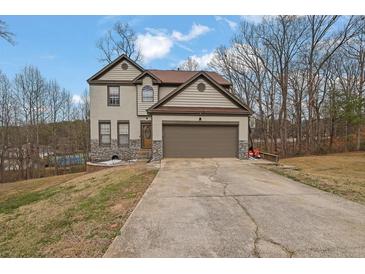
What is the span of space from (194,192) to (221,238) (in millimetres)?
2917

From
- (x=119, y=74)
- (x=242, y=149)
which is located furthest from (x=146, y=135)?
(x=242, y=149)

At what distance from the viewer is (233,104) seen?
Answer: 14.5 meters

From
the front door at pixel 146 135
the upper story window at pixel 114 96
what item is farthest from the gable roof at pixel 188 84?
the upper story window at pixel 114 96

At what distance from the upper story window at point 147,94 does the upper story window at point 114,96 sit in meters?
2.02

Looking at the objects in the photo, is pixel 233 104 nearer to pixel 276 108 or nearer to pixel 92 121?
pixel 92 121

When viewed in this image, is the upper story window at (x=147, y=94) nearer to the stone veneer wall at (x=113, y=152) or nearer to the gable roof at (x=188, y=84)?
the stone veneer wall at (x=113, y=152)

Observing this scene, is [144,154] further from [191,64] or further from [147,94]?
[191,64]

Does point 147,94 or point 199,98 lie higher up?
point 147,94

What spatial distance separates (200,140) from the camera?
45.9 feet

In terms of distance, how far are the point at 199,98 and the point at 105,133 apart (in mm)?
7978

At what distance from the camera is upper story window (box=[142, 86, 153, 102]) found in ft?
57.5

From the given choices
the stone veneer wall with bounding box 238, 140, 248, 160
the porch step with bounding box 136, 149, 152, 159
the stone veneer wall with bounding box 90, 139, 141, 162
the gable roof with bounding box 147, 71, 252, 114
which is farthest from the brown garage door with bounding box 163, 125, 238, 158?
the stone veneer wall with bounding box 90, 139, 141, 162

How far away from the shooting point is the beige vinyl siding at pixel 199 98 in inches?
558

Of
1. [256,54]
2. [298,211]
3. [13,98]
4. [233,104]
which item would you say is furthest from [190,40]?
[13,98]
